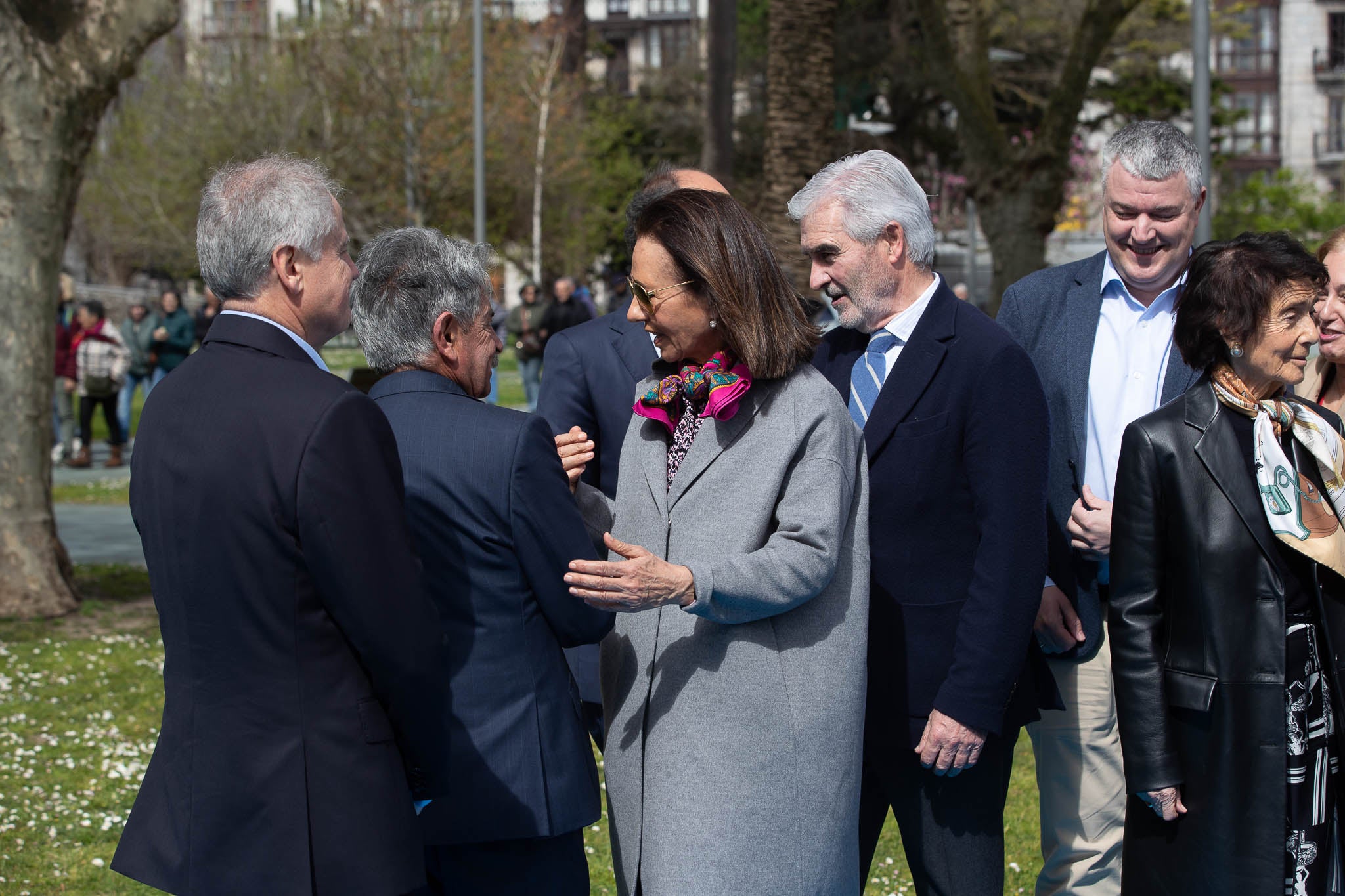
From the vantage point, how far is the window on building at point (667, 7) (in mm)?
70688


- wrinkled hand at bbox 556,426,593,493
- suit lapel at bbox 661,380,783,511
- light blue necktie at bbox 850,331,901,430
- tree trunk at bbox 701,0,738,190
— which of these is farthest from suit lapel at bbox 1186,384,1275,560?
tree trunk at bbox 701,0,738,190

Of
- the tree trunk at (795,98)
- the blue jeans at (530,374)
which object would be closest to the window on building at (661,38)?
the blue jeans at (530,374)

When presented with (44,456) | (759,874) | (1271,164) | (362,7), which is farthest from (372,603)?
(1271,164)

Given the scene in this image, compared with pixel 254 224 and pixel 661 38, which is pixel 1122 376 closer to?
pixel 254 224

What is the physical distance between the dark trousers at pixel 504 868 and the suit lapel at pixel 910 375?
1098 mm

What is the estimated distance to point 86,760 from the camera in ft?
19.2

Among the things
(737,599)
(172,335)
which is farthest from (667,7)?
(737,599)

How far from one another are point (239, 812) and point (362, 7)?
30.8m

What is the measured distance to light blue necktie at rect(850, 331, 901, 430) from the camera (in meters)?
3.12

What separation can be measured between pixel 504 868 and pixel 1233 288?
6.48 ft

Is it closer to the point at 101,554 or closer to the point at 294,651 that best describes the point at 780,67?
the point at 101,554

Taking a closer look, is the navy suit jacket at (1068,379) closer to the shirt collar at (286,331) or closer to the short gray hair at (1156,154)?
the short gray hair at (1156,154)

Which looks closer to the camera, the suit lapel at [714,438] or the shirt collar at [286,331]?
the shirt collar at [286,331]

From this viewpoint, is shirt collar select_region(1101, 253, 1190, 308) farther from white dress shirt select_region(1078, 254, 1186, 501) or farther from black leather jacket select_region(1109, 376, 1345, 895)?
black leather jacket select_region(1109, 376, 1345, 895)
